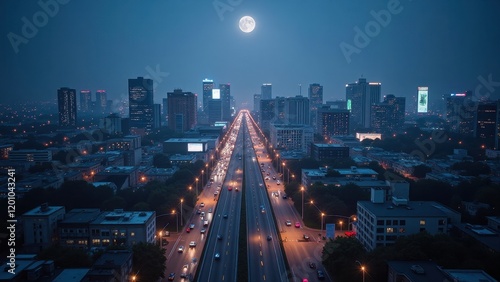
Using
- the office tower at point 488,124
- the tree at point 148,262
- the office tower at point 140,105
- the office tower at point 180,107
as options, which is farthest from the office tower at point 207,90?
the tree at point 148,262

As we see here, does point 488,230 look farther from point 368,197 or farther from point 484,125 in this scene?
point 484,125

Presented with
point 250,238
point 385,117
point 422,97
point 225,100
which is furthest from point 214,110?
point 250,238

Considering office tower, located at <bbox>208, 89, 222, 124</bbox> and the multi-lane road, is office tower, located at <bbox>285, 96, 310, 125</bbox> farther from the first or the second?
the multi-lane road

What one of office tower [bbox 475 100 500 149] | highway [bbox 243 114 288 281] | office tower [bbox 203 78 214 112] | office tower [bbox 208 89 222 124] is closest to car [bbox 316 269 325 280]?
highway [bbox 243 114 288 281]

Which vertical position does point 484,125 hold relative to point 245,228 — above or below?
above

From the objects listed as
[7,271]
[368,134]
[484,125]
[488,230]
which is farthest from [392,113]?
[7,271]

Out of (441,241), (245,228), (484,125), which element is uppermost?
(484,125)
